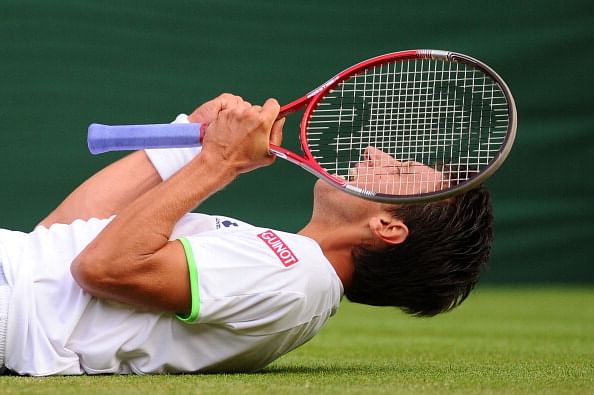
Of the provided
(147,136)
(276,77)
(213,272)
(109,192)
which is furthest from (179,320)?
(276,77)

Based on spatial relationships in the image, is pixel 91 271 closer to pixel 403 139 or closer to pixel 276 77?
pixel 403 139

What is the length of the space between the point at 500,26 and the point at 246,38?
1623 millimetres

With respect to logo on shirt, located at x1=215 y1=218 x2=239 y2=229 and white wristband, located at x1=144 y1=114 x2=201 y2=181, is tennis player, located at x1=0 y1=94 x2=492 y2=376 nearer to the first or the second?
logo on shirt, located at x1=215 y1=218 x2=239 y2=229

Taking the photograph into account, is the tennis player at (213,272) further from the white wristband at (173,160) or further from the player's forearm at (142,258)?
the white wristband at (173,160)

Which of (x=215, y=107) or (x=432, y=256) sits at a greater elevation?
(x=215, y=107)

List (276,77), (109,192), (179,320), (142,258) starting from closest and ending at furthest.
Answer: (142,258)
(179,320)
(109,192)
(276,77)

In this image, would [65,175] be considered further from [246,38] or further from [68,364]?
[68,364]

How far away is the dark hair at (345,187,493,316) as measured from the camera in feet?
9.37

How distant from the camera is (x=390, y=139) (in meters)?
3.26

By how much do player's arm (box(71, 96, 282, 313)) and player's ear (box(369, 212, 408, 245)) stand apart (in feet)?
1.37

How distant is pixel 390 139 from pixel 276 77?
3.58 m

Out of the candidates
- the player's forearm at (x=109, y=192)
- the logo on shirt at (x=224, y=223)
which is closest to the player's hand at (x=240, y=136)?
the logo on shirt at (x=224, y=223)

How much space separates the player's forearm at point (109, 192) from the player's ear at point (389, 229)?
691mm

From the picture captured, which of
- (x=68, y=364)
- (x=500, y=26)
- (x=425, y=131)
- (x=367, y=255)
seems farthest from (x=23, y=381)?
(x=500, y=26)
